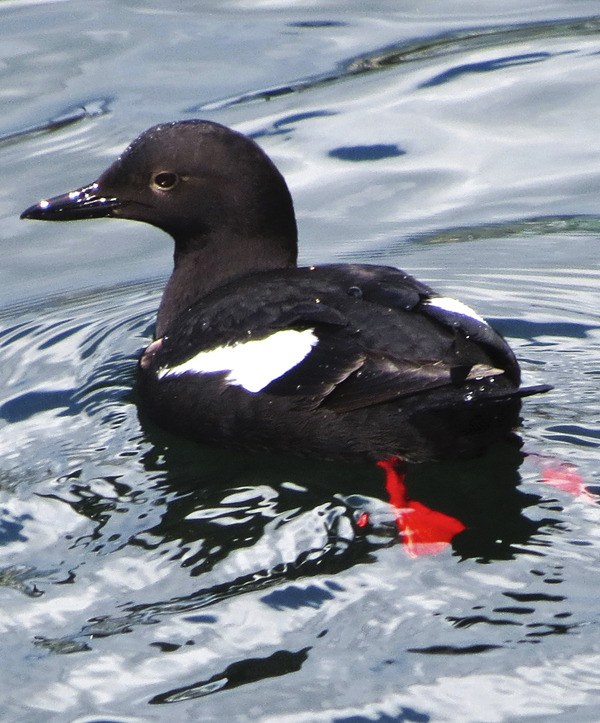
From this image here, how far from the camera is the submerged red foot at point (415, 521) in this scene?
4.09 m

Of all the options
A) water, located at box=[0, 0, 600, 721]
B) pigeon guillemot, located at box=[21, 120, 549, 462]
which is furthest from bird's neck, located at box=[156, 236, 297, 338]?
water, located at box=[0, 0, 600, 721]

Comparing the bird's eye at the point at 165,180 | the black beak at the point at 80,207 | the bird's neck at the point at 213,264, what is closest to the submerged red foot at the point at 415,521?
the bird's neck at the point at 213,264

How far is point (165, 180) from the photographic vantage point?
532cm

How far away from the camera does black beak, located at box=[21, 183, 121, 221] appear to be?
544 cm

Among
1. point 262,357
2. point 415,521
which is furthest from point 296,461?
point 415,521

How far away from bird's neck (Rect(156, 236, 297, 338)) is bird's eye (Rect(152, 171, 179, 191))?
242mm

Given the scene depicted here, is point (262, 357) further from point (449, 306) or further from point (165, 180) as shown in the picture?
point (165, 180)

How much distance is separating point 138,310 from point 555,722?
3.49 meters

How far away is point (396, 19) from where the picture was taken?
9445mm

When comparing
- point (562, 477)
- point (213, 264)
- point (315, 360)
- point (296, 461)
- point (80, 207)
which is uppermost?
point (80, 207)

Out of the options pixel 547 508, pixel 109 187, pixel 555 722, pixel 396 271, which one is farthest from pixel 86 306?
pixel 555 722

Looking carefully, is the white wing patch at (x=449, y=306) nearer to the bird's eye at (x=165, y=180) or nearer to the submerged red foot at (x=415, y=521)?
the submerged red foot at (x=415, y=521)

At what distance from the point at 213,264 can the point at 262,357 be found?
95 cm

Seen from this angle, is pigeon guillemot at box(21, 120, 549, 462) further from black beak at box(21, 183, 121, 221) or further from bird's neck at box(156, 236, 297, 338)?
black beak at box(21, 183, 121, 221)
